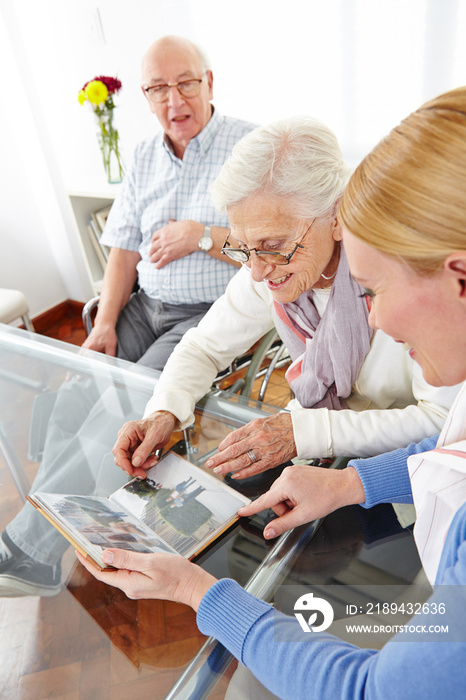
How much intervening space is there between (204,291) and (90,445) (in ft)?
2.73

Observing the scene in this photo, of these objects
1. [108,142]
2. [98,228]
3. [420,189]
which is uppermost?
[420,189]

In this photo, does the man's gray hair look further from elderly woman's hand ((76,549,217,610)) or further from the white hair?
the white hair

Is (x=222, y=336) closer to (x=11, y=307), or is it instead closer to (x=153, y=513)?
(x=153, y=513)

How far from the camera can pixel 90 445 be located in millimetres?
1259

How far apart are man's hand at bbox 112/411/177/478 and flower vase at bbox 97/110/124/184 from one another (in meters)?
1.80

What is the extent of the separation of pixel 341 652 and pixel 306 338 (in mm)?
786

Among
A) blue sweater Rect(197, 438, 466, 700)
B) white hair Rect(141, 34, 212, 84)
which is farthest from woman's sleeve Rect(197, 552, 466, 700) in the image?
white hair Rect(141, 34, 212, 84)

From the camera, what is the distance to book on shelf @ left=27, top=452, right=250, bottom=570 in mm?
858

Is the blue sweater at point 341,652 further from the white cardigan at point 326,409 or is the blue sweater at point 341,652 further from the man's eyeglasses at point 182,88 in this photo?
the man's eyeglasses at point 182,88

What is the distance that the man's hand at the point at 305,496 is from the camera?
883 millimetres

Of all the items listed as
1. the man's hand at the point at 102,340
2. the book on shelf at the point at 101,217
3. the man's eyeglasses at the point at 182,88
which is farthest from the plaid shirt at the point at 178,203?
the book on shelf at the point at 101,217

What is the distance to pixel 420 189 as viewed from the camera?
54cm

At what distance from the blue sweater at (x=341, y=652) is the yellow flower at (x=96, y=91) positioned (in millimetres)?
2262

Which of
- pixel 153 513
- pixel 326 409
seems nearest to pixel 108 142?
pixel 326 409
